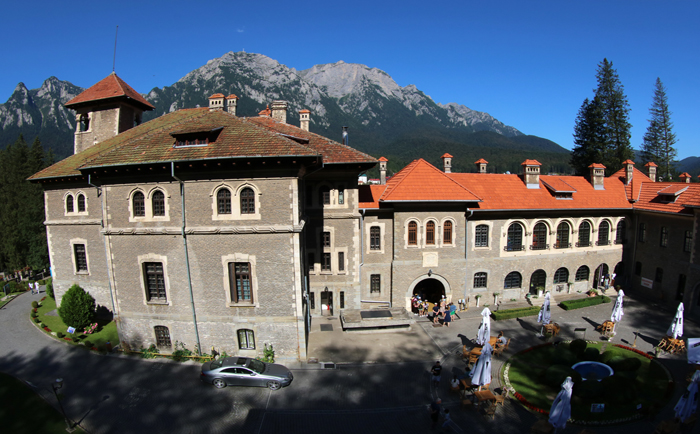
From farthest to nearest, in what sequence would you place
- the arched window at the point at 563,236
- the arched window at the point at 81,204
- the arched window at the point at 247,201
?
the arched window at the point at 563,236 < the arched window at the point at 81,204 < the arched window at the point at 247,201

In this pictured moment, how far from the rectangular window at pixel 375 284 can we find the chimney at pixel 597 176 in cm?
2214

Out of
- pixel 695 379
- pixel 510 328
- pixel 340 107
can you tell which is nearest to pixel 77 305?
pixel 510 328

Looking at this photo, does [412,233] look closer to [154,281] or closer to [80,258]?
[154,281]

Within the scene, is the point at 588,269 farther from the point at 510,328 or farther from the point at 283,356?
the point at 283,356

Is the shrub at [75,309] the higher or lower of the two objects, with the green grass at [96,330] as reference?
higher

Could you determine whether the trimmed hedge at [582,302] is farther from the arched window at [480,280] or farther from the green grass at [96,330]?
the green grass at [96,330]

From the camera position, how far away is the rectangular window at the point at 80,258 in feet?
86.6

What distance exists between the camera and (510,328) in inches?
950

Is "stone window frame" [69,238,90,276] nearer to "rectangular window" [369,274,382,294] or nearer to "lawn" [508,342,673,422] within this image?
"rectangular window" [369,274,382,294]

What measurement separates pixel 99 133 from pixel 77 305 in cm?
1553

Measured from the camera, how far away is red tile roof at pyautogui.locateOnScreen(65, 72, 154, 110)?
97.7ft

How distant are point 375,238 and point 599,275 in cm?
2100

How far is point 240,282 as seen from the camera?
1859cm

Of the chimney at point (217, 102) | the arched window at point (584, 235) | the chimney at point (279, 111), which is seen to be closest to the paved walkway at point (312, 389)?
the arched window at point (584, 235)
